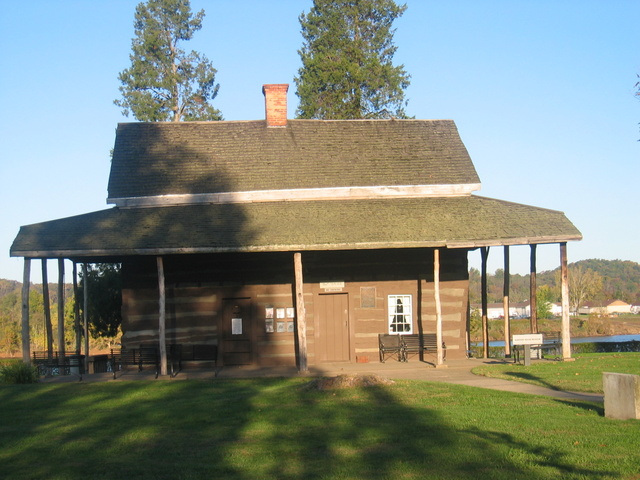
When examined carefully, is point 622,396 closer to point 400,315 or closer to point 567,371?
point 567,371

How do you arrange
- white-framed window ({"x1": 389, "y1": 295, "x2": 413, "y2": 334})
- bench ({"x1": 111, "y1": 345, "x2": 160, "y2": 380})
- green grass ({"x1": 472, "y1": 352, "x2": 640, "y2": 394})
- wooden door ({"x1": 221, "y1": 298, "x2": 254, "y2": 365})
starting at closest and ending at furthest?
green grass ({"x1": 472, "y1": 352, "x2": 640, "y2": 394}) → bench ({"x1": 111, "y1": 345, "x2": 160, "y2": 380}) → wooden door ({"x1": 221, "y1": 298, "x2": 254, "y2": 365}) → white-framed window ({"x1": 389, "y1": 295, "x2": 413, "y2": 334})

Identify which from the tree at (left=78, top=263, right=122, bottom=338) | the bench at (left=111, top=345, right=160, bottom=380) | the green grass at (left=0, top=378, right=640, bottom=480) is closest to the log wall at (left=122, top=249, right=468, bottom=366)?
the bench at (left=111, top=345, right=160, bottom=380)

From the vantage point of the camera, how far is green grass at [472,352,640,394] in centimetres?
1616

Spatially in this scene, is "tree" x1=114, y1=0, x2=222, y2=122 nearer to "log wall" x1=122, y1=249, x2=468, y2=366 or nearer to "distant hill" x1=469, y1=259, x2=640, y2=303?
"log wall" x1=122, y1=249, x2=468, y2=366

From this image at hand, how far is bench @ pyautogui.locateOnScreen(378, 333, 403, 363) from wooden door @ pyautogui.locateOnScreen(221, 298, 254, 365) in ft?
12.6

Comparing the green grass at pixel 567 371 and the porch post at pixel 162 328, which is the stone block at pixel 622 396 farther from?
the porch post at pixel 162 328

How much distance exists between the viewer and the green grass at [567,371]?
53.0 feet

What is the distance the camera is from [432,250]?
2294cm

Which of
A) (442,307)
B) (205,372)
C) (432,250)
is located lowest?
(205,372)

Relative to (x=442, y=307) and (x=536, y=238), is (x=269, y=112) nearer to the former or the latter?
(x=442, y=307)

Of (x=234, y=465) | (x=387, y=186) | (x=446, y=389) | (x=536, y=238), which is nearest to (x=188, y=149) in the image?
(x=387, y=186)

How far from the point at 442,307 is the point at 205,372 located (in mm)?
7389

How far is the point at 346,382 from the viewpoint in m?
15.4

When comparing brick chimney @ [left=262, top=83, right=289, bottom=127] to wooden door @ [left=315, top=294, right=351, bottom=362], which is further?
brick chimney @ [left=262, top=83, right=289, bottom=127]
